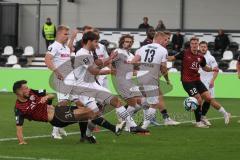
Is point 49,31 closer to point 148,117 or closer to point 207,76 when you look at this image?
point 207,76

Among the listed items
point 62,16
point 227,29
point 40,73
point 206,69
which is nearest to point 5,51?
point 62,16

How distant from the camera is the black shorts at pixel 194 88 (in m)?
18.2

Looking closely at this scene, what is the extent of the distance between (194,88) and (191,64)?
0.58 m

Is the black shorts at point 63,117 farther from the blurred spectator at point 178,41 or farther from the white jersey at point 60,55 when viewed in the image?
the blurred spectator at point 178,41

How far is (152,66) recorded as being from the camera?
56.1 feet

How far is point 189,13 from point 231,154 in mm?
26759

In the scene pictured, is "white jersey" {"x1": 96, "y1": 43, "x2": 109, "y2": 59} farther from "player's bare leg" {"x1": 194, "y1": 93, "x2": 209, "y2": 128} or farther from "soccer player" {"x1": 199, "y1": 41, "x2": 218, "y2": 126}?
"soccer player" {"x1": 199, "y1": 41, "x2": 218, "y2": 126}

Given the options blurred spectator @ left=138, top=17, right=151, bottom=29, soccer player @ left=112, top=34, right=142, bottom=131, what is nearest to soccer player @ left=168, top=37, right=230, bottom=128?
soccer player @ left=112, top=34, right=142, bottom=131

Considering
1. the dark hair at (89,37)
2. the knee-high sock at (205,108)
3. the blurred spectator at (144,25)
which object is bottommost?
the knee-high sock at (205,108)

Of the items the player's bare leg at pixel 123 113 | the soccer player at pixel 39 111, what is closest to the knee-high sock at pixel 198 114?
the player's bare leg at pixel 123 113

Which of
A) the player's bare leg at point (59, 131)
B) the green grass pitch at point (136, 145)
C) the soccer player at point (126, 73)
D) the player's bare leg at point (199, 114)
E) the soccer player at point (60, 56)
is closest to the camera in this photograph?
the green grass pitch at point (136, 145)

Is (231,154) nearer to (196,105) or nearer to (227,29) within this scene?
(196,105)

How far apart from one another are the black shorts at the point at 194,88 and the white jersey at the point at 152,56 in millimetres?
1399

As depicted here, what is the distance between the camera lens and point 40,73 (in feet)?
106
